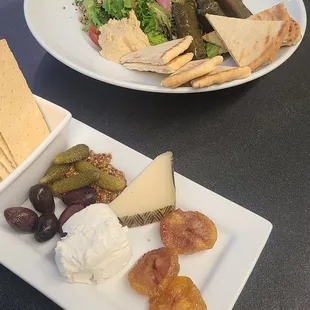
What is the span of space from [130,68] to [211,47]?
0.30 meters

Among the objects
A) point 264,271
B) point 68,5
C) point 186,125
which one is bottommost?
point 264,271

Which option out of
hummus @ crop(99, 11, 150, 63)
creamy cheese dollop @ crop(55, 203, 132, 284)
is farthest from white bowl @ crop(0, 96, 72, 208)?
hummus @ crop(99, 11, 150, 63)

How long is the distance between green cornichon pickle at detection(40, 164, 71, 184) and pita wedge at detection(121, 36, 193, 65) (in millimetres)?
425

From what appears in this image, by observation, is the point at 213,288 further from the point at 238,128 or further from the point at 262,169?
the point at 238,128

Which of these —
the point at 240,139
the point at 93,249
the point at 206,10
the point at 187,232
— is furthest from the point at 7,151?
the point at 206,10

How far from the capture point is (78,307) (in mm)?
773

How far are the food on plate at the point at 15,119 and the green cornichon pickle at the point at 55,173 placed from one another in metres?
0.06

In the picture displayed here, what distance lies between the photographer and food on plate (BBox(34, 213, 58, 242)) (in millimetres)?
860

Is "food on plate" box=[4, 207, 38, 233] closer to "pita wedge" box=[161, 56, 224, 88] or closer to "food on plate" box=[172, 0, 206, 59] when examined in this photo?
"pita wedge" box=[161, 56, 224, 88]

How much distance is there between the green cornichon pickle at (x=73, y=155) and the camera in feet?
3.21

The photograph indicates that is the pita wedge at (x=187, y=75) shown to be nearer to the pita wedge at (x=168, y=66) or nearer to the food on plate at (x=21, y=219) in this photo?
the pita wedge at (x=168, y=66)

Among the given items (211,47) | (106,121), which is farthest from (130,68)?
(211,47)

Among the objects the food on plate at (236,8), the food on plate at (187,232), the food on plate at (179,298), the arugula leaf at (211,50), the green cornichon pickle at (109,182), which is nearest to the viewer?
the food on plate at (179,298)

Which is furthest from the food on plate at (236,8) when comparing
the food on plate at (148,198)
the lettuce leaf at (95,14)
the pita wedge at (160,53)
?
the food on plate at (148,198)
